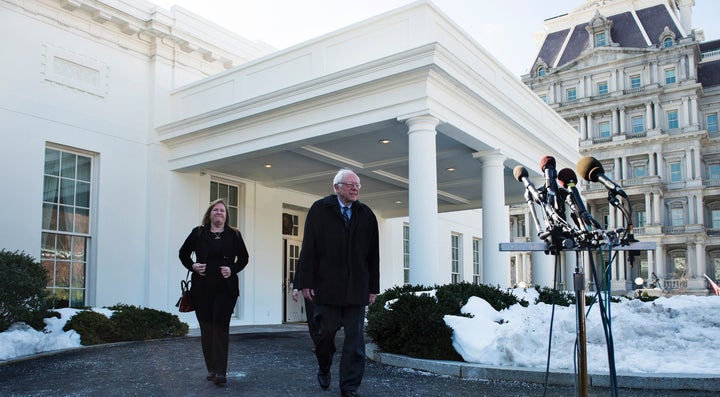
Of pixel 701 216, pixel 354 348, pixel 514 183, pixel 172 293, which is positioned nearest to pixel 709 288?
pixel 701 216

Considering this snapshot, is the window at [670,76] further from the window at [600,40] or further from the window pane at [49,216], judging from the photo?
the window pane at [49,216]

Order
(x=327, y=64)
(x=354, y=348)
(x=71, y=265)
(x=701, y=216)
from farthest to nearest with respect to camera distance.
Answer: (x=701, y=216)
(x=71, y=265)
(x=327, y=64)
(x=354, y=348)

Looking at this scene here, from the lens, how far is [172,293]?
14.4m

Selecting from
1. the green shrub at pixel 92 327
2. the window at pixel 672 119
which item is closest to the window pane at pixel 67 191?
the green shrub at pixel 92 327

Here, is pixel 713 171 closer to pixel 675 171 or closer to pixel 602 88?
pixel 675 171

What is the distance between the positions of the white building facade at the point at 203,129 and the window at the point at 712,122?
46376mm

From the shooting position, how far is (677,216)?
53.1 m

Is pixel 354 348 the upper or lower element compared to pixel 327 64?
lower

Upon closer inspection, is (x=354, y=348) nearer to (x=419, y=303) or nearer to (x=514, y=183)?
(x=419, y=303)

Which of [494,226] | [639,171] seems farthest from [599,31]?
[494,226]

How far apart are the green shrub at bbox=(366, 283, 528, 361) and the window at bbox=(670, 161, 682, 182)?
171ft

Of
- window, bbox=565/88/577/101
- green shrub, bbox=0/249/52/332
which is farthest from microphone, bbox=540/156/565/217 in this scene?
window, bbox=565/88/577/101

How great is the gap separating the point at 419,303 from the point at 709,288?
1876 inches

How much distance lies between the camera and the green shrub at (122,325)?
1010 centimetres
